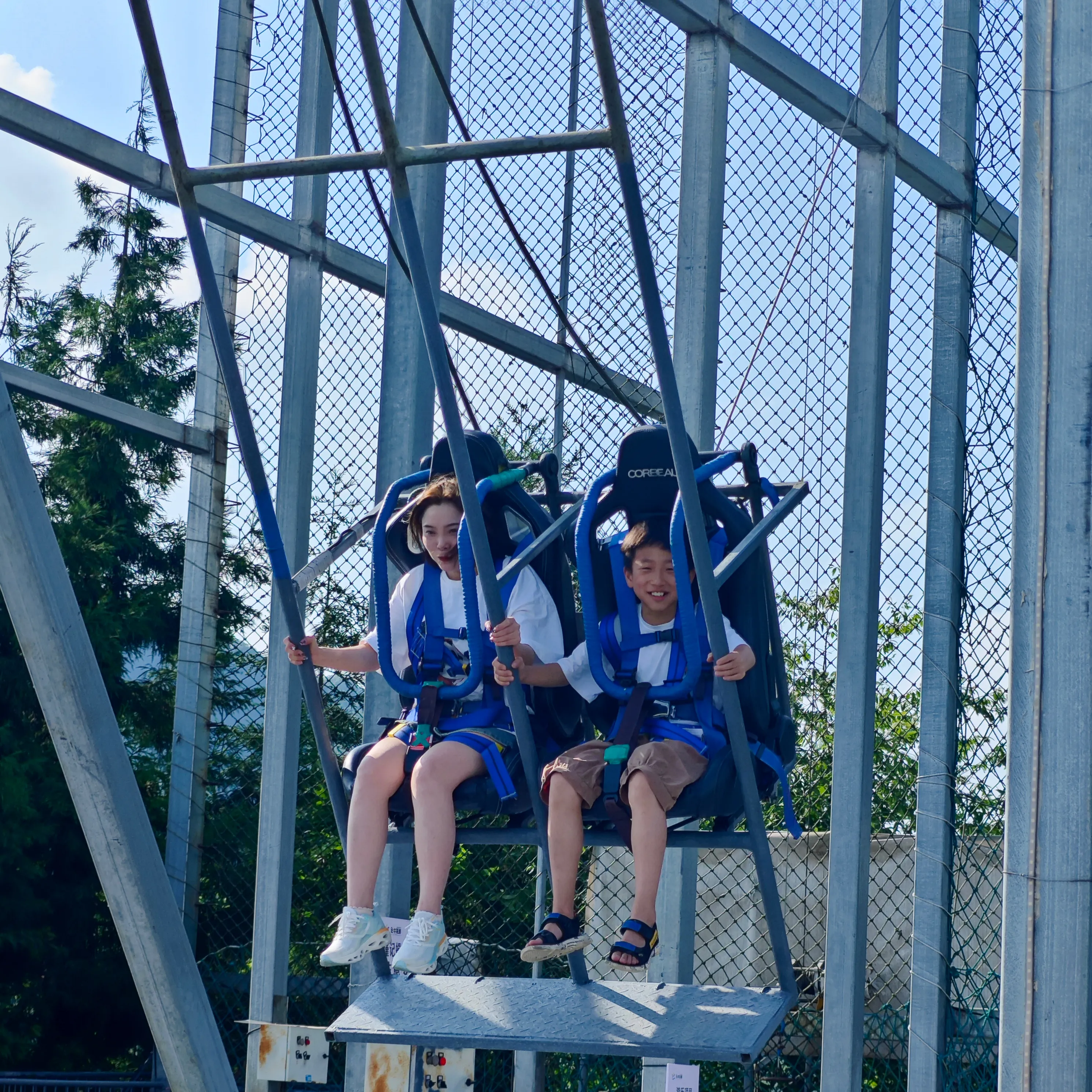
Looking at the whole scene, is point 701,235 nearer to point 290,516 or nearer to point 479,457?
point 479,457

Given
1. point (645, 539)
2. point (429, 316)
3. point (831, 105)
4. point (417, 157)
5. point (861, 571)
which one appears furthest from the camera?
point (831, 105)

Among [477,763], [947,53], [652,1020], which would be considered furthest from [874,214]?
[652,1020]

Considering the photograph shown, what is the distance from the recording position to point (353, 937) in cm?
410

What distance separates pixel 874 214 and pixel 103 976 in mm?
5372

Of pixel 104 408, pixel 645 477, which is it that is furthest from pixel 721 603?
pixel 104 408

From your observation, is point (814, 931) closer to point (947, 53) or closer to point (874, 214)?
point (874, 214)

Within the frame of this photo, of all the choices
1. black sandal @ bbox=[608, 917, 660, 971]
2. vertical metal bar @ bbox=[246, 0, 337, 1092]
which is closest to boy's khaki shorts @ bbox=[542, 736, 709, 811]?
black sandal @ bbox=[608, 917, 660, 971]

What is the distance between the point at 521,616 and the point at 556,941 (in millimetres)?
934

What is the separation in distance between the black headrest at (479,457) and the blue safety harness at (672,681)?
A: 1.39ft

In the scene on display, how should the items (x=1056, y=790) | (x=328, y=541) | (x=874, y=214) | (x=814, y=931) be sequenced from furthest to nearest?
(x=328, y=541)
(x=814, y=931)
(x=874, y=214)
(x=1056, y=790)

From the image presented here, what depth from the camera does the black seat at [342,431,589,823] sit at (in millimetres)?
4309

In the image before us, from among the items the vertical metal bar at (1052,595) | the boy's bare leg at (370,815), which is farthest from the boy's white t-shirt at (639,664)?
the vertical metal bar at (1052,595)

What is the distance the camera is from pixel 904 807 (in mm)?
7699

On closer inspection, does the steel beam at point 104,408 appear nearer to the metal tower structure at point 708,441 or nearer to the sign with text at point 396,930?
the metal tower structure at point 708,441
